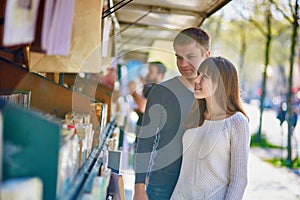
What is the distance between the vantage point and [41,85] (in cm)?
433

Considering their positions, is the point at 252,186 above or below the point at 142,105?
below

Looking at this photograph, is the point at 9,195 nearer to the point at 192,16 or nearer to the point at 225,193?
Result: the point at 225,193

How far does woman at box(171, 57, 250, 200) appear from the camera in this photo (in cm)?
379

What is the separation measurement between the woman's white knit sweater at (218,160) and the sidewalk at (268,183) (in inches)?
151

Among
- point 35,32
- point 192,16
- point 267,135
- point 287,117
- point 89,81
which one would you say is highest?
point 192,16

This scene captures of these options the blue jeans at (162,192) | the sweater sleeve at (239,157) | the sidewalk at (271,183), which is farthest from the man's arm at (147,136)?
the sidewalk at (271,183)

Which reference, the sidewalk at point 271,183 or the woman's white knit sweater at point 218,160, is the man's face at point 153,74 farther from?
the woman's white knit sweater at point 218,160

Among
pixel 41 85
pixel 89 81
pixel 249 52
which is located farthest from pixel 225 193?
pixel 249 52

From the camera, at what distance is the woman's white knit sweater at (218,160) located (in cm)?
379

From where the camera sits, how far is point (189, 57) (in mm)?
4469

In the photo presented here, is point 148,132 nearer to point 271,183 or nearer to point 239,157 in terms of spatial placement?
point 239,157

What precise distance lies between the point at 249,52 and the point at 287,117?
1210 inches

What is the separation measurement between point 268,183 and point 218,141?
718cm

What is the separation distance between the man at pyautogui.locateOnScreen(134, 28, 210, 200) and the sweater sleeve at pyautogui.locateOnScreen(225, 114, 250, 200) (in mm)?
760
